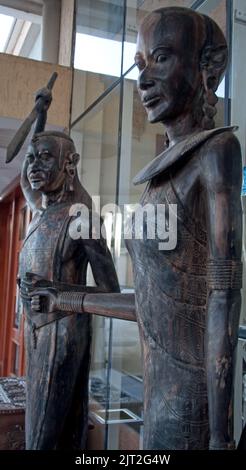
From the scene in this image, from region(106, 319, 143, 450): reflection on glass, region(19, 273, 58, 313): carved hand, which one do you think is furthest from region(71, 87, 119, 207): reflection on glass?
region(19, 273, 58, 313): carved hand

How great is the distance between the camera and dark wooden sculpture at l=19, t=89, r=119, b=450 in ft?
5.14

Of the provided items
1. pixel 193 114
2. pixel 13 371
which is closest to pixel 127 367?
pixel 193 114

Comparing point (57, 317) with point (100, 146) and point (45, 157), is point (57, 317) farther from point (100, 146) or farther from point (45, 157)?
point (100, 146)

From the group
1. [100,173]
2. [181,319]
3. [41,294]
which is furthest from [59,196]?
[100,173]

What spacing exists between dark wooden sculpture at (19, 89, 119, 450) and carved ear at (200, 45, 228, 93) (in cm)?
79

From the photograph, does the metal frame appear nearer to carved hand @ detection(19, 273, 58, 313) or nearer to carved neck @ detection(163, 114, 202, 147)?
carved neck @ detection(163, 114, 202, 147)

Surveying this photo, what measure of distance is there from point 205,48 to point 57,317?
99 centimetres

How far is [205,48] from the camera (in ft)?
2.99

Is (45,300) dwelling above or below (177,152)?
below

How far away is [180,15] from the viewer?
35.7 inches

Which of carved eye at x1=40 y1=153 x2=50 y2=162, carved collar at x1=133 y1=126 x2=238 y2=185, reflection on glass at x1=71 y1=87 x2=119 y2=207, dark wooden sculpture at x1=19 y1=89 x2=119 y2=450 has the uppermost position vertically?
reflection on glass at x1=71 y1=87 x2=119 y2=207

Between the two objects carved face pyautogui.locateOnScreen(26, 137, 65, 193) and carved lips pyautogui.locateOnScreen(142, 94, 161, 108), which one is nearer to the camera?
carved lips pyautogui.locateOnScreen(142, 94, 161, 108)

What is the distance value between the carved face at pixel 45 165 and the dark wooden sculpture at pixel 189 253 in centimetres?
74
